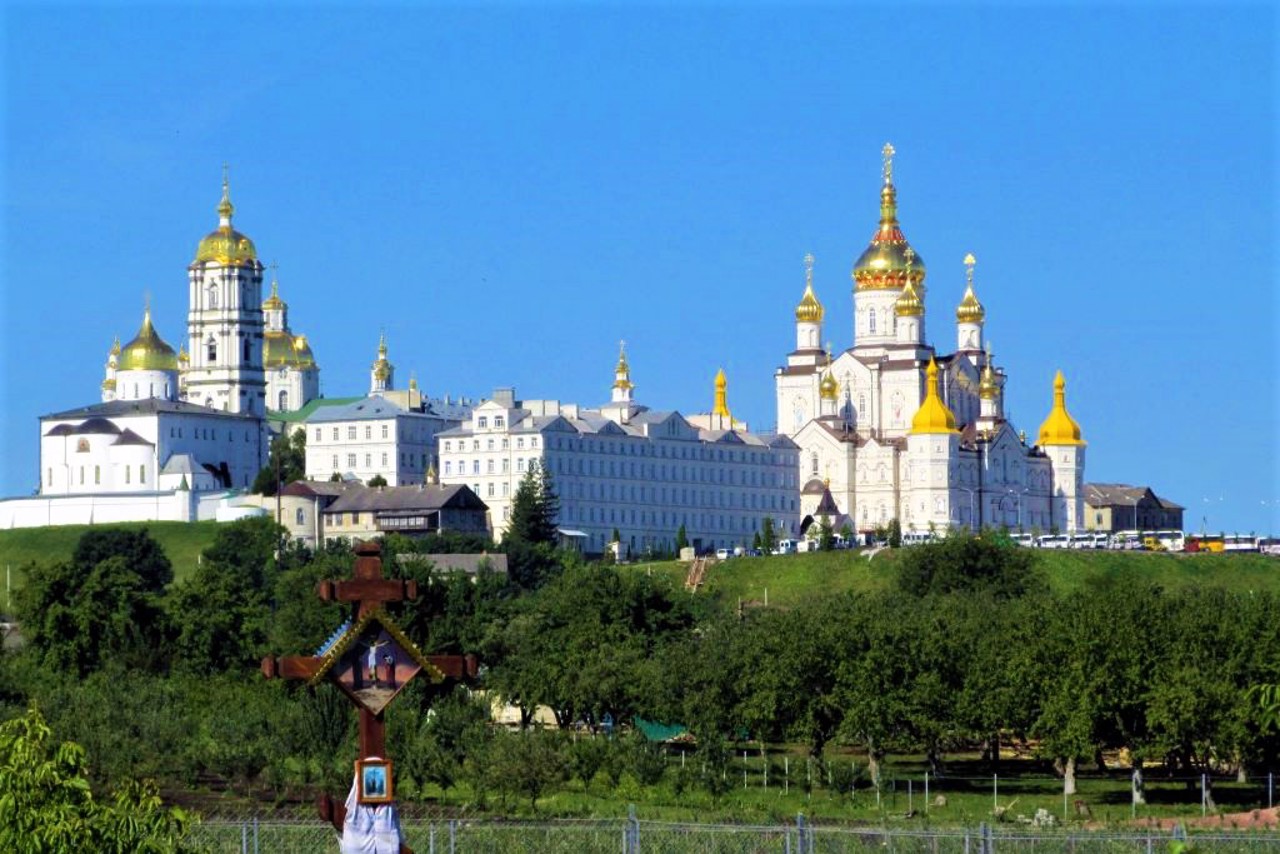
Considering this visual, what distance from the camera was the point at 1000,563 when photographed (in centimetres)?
9838

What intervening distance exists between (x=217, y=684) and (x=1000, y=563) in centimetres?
4218

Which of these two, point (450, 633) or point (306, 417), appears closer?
point (450, 633)

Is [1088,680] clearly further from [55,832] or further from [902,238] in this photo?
[902,238]

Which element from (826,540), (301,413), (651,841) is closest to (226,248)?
(301,413)

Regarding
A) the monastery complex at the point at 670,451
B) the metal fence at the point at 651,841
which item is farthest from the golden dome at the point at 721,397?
the metal fence at the point at 651,841

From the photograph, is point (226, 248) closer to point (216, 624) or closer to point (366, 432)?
point (366, 432)

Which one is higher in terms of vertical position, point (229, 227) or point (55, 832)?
point (229, 227)

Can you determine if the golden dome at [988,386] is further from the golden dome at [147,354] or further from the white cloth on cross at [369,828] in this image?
the white cloth on cross at [369,828]

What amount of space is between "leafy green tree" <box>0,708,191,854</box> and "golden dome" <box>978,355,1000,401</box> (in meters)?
136

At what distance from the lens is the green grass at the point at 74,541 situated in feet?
443

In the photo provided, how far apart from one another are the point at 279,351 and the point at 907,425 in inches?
1900

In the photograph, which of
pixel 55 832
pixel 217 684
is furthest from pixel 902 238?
pixel 55 832

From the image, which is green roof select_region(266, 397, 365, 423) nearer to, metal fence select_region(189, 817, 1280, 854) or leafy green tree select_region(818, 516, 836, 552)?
leafy green tree select_region(818, 516, 836, 552)

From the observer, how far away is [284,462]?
524 ft
